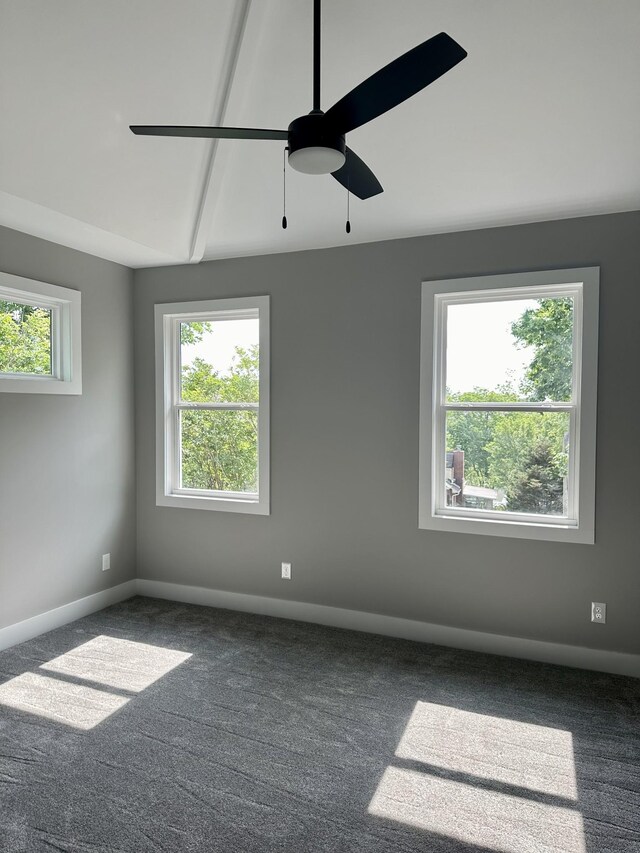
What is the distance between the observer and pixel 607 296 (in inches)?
131

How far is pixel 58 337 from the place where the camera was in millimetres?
4051

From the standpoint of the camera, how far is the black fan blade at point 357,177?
7.39 feet

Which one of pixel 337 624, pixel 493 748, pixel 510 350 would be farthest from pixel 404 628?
pixel 510 350

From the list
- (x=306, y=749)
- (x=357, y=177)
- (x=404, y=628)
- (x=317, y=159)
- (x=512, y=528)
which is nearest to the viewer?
(x=317, y=159)

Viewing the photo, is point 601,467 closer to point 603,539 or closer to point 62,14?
point 603,539

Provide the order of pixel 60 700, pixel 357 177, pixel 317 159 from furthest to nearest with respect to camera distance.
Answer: pixel 60 700, pixel 357 177, pixel 317 159

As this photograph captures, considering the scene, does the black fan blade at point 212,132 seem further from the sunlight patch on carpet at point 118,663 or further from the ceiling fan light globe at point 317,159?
the sunlight patch on carpet at point 118,663

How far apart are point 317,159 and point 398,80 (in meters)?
0.35

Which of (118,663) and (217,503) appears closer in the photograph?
(118,663)

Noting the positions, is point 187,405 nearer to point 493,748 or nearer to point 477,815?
point 493,748

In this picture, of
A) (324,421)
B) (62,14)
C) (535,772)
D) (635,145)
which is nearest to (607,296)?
(635,145)

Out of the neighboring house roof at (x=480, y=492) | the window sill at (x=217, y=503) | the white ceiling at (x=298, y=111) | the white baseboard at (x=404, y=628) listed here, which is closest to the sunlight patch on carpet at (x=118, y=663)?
the white baseboard at (x=404, y=628)

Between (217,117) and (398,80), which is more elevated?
(217,117)

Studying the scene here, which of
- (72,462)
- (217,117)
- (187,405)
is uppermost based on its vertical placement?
(217,117)
